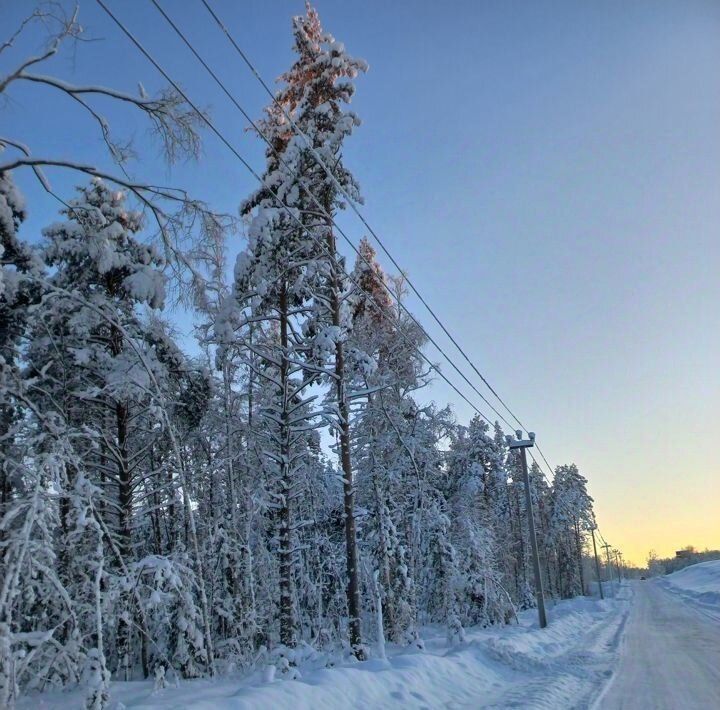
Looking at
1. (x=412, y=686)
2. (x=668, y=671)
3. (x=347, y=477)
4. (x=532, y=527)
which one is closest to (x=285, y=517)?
(x=347, y=477)

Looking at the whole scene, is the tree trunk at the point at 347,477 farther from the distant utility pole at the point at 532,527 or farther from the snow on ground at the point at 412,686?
the distant utility pole at the point at 532,527

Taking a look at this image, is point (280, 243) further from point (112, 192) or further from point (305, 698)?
point (305, 698)

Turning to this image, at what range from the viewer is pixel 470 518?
29.9 metres

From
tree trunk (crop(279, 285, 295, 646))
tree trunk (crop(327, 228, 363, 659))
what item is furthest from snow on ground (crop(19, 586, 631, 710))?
tree trunk (crop(327, 228, 363, 659))

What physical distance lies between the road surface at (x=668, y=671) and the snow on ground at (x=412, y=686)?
1.54 ft

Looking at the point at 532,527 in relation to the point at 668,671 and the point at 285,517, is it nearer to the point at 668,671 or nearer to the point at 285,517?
the point at 668,671

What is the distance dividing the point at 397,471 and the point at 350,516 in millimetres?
10061

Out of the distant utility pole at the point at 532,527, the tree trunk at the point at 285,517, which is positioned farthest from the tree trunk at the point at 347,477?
the distant utility pole at the point at 532,527

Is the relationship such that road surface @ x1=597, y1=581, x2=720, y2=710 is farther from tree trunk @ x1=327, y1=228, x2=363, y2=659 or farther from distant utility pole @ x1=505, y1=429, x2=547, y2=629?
tree trunk @ x1=327, y1=228, x2=363, y2=659

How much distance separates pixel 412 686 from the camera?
30.3ft

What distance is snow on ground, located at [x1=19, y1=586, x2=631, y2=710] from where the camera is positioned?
7.40 metres

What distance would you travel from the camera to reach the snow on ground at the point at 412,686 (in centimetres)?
740

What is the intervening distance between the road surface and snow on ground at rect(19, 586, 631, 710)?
1.54 feet

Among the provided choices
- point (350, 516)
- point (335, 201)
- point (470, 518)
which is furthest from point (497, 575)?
point (335, 201)
